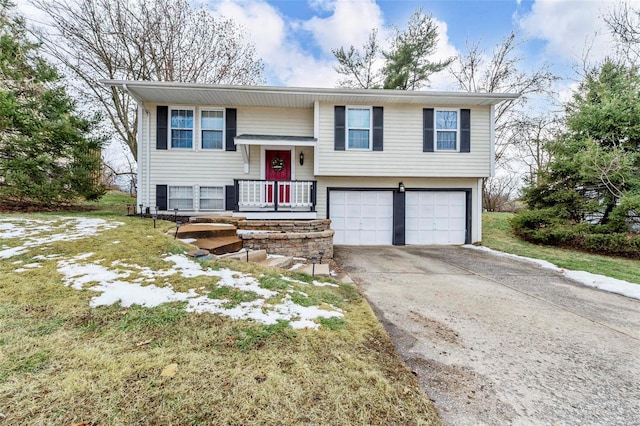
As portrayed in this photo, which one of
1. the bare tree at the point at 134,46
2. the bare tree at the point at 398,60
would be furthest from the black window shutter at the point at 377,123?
the bare tree at the point at 134,46

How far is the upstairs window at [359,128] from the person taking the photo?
8.56 m

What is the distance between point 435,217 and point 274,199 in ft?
18.2

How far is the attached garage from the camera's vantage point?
9.11 metres

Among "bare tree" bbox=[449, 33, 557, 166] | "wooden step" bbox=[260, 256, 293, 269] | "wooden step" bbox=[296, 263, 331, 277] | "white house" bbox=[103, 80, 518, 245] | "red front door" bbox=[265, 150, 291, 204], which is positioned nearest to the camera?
"wooden step" bbox=[296, 263, 331, 277]

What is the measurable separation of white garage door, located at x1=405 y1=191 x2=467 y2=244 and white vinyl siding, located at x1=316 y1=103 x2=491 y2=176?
0.87 meters

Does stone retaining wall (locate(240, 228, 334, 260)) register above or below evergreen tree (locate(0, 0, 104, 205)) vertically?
below

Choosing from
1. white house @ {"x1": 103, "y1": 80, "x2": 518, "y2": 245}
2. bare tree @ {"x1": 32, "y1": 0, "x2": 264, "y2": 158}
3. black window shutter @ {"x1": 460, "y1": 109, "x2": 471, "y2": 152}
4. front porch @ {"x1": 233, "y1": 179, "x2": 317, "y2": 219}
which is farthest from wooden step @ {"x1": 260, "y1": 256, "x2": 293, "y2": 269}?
bare tree @ {"x1": 32, "y1": 0, "x2": 264, "y2": 158}

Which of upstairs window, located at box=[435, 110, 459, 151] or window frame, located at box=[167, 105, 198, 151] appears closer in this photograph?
window frame, located at box=[167, 105, 198, 151]

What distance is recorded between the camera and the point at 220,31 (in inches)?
516

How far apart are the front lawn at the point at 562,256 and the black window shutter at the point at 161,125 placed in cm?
1084

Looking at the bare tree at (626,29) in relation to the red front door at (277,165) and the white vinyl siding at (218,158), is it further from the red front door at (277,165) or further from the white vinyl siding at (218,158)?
the red front door at (277,165)

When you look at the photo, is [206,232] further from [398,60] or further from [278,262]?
[398,60]

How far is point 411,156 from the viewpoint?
28.6 feet

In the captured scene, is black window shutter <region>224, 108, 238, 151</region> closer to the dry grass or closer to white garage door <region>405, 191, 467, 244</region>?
white garage door <region>405, 191, 467, 244</region>
